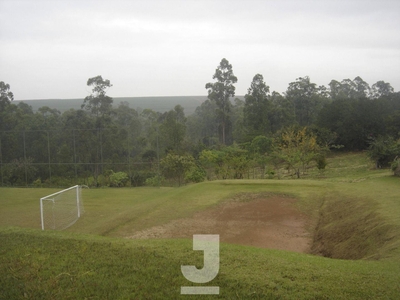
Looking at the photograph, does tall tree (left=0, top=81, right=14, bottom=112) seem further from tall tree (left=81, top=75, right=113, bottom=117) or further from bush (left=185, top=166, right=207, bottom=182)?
bush (left=185, top=166, right=207, bottom=182)

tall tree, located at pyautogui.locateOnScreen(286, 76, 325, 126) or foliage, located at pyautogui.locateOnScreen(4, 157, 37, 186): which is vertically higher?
tall tree, located at pyautogui.locateOnScreen(286, 76, 325, 126)

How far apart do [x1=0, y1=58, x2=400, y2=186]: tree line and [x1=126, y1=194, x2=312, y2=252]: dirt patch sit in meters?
8.69

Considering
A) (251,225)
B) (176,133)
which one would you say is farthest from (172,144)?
(251,225)

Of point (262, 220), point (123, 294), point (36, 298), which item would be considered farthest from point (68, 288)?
point (262, 220)

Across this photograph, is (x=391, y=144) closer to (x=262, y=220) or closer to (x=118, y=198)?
(x=262, y=220)

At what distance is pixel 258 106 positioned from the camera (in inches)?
1483

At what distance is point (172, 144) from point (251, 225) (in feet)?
62.5

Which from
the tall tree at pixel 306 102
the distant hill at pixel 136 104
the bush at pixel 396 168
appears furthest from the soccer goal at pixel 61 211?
the distant hill at pixel 136 104

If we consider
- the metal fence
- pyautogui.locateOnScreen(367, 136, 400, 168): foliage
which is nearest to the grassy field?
pyautogui.locateOnScreen(367, 136, 400, 168): foliage

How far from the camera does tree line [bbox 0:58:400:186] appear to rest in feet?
72.5

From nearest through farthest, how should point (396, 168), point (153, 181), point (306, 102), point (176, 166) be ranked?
point (396, 168), point (153, 181), point (176, 166), point (306, 102)

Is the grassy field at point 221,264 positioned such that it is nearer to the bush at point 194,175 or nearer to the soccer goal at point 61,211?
the soccer goal at point 61,211

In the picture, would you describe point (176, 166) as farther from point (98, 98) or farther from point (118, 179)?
point (98, 98)

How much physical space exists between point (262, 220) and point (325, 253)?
3194mm
